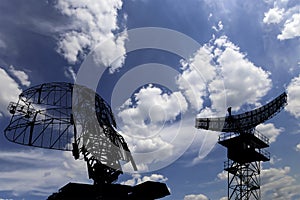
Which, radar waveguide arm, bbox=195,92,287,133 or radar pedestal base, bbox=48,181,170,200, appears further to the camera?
radar waveguide arm, bbox=195,92,287,133

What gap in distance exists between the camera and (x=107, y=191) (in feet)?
174

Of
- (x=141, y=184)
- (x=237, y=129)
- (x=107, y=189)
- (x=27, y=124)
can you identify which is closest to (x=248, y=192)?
(x=237, y=129)

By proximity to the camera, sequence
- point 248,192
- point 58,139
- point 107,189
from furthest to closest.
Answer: point 248,192
point 107,189
point 58,139

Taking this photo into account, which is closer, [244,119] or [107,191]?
[107,191]

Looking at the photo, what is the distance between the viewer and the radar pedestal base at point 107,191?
51.4 meters

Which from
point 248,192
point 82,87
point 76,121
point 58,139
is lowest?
point 248,192

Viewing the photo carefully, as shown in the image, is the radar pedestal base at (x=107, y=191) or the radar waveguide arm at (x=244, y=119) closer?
the radar pedestal base at (x=107, y=191)

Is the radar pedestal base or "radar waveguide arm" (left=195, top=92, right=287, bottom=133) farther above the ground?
"radar waveguide arm" (left=195, top=92, right=287, bottom=133)

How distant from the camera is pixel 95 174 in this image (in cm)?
5372

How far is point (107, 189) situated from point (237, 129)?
99.7 ft

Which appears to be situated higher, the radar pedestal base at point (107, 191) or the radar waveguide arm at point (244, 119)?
the radar waveguide arm at point (244, 119)

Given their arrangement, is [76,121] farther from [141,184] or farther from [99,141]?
[141,184]

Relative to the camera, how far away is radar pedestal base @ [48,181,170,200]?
51.4 meters

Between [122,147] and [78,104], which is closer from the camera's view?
[78,104]
